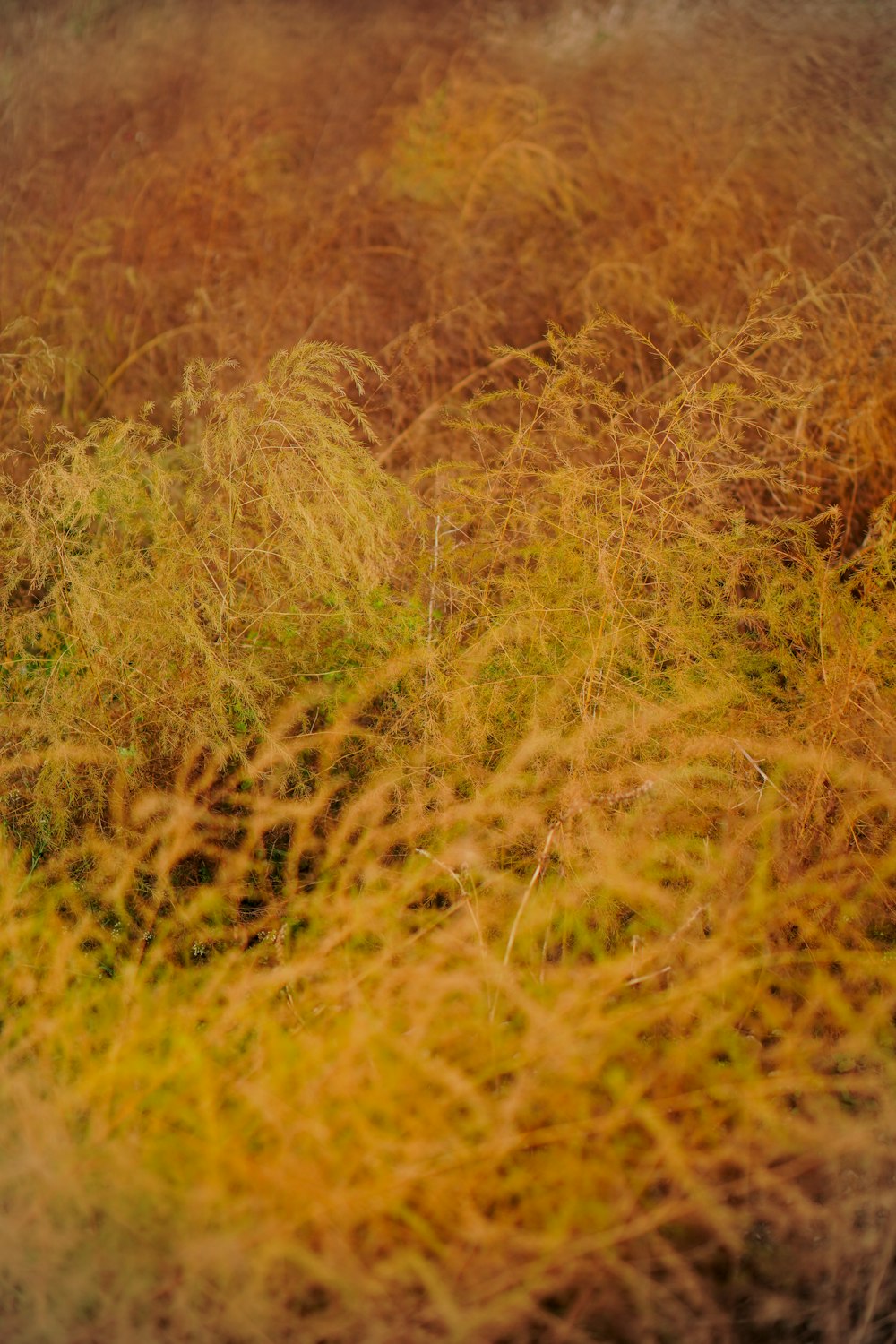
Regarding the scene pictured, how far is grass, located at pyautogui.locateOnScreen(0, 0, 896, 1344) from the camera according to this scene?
103 centimetres

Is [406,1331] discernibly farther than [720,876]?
No

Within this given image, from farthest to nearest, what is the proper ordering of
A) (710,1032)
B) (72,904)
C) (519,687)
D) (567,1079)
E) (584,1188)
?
1. (519,687)
2. (72,904)
3. (710,1032)
4. (567,1079)
5. (584,1188)

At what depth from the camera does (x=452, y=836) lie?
1.49 metres

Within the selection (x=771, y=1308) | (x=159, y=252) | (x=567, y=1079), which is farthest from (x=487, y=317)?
(x=771, y=1308)

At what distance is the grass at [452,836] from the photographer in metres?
1.03

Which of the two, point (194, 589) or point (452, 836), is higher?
point (194, 589)

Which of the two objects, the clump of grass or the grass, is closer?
the grass

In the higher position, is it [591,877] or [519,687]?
[519,687]

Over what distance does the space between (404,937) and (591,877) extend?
0.29 meters

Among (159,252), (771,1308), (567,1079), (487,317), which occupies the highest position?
(159,252)

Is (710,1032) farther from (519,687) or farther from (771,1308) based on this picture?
(519,687)

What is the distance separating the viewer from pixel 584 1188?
109cm

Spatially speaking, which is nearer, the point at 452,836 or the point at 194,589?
the point at 452,836

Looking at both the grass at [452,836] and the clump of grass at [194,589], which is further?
the clump of grass at [194,589]
